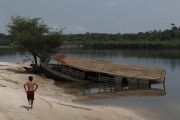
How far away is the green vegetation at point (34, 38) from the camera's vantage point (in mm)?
41000

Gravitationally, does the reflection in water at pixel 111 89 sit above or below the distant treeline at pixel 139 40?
below

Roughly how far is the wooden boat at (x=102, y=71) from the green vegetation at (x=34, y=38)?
2.19m

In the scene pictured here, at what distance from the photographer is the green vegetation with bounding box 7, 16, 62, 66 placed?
4100 centimetres

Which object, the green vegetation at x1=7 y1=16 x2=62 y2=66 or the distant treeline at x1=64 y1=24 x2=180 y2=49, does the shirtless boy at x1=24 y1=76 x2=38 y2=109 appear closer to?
the green vegetation at x1=7 y1=16 x2=62 y2=66

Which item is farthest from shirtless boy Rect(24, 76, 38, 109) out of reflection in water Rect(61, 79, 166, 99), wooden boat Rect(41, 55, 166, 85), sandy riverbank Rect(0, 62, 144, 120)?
wooden boat Rect(41, 55, 166, 85)

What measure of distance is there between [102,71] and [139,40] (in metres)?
99.5

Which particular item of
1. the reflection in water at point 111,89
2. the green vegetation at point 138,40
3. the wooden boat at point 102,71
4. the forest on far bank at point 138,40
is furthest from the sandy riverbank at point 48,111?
the forest on far bank at point 138,40

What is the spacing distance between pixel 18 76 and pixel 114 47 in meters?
98.7

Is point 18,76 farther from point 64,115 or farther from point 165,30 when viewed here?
point 165,30

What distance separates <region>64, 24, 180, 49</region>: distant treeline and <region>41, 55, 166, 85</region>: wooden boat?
66.8 metres

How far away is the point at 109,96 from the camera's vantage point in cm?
2955

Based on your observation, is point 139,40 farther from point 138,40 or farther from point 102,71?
point 102,71

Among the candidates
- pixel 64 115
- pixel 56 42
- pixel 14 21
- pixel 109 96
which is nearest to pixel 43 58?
pixel 56 42

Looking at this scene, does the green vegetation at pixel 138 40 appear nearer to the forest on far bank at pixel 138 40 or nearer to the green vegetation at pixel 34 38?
the forest on far bank at pixel 138 40
